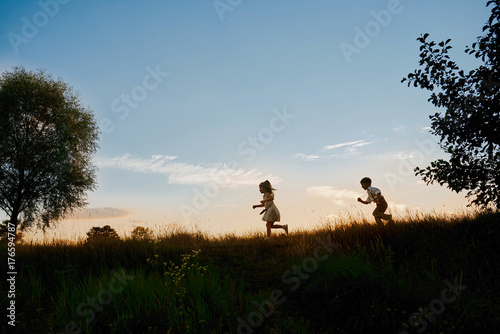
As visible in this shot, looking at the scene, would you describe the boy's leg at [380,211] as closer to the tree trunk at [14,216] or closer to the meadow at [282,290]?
the meadow at [282,290]

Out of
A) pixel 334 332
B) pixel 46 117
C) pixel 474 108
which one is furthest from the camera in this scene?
pixel 46 117

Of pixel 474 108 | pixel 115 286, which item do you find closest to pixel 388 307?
pixel 115 286

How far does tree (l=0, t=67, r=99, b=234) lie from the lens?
813 inches

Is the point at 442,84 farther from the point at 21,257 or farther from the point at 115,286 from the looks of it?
the point at 21,257

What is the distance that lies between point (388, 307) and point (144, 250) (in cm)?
629

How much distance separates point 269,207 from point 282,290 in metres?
5.65

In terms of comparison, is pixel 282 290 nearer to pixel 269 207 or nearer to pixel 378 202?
pixel 269 207

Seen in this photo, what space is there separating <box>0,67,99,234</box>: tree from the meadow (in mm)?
13001

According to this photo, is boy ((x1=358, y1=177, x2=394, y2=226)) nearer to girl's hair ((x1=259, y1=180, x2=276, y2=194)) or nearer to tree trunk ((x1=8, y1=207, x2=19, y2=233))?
girl's hair ((x1=259, y1=180, x2=276, y2=194))

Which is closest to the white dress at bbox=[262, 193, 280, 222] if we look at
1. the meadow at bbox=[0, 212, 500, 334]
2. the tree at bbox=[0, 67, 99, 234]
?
the meadow at bbox=[0, 212, 500, 334]

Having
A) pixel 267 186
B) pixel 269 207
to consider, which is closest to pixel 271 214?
pixel 269 207

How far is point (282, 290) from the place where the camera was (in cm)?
692

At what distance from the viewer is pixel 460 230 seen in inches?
376

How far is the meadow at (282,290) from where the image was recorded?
5.27 m
